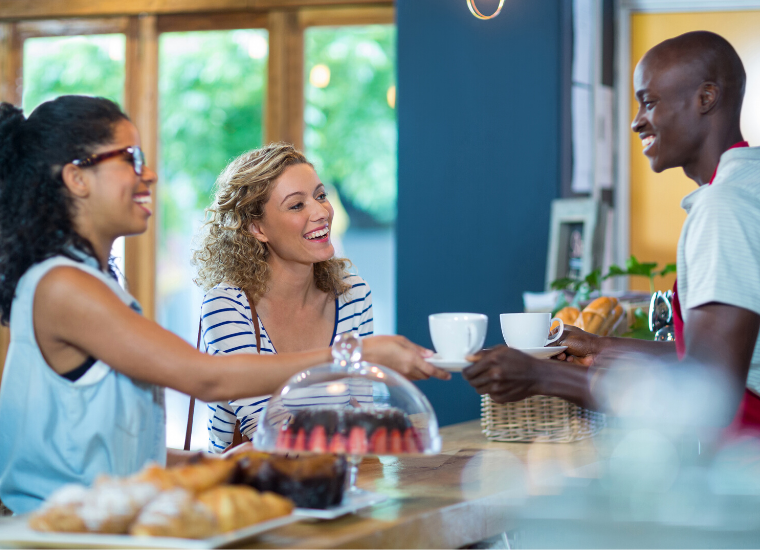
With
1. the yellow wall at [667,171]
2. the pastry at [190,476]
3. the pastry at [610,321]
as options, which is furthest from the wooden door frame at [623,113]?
the pastry at [190,476]

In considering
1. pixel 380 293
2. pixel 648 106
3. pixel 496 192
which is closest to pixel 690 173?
pixel 648 106

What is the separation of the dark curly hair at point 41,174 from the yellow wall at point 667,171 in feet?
10.5

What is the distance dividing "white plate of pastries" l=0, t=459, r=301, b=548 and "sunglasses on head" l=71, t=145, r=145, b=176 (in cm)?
61

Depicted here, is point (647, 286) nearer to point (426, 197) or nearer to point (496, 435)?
point (426, 197)

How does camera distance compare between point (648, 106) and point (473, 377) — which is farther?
point (648, 106)

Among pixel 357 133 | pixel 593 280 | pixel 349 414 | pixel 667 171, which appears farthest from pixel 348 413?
pixel 357 133

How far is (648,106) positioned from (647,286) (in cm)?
254

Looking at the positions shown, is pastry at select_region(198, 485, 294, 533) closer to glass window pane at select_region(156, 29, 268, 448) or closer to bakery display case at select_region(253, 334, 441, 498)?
bakery display case at select_region(253, 334, 441, 498)

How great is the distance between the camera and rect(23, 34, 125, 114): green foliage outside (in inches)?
189

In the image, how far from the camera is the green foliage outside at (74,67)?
479 cm

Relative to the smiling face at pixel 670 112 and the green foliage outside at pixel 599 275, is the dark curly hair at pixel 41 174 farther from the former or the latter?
the green foliage outside at pixel 599 275

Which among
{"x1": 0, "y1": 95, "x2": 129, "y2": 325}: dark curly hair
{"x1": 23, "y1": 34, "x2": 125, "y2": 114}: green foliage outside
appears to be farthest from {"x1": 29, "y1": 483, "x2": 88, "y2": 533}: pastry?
{"x1": 23, "y1": 34, "x2": 125, "y2": 114}: green foliage outside

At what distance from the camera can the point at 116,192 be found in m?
1.42

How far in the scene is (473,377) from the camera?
1.48m
